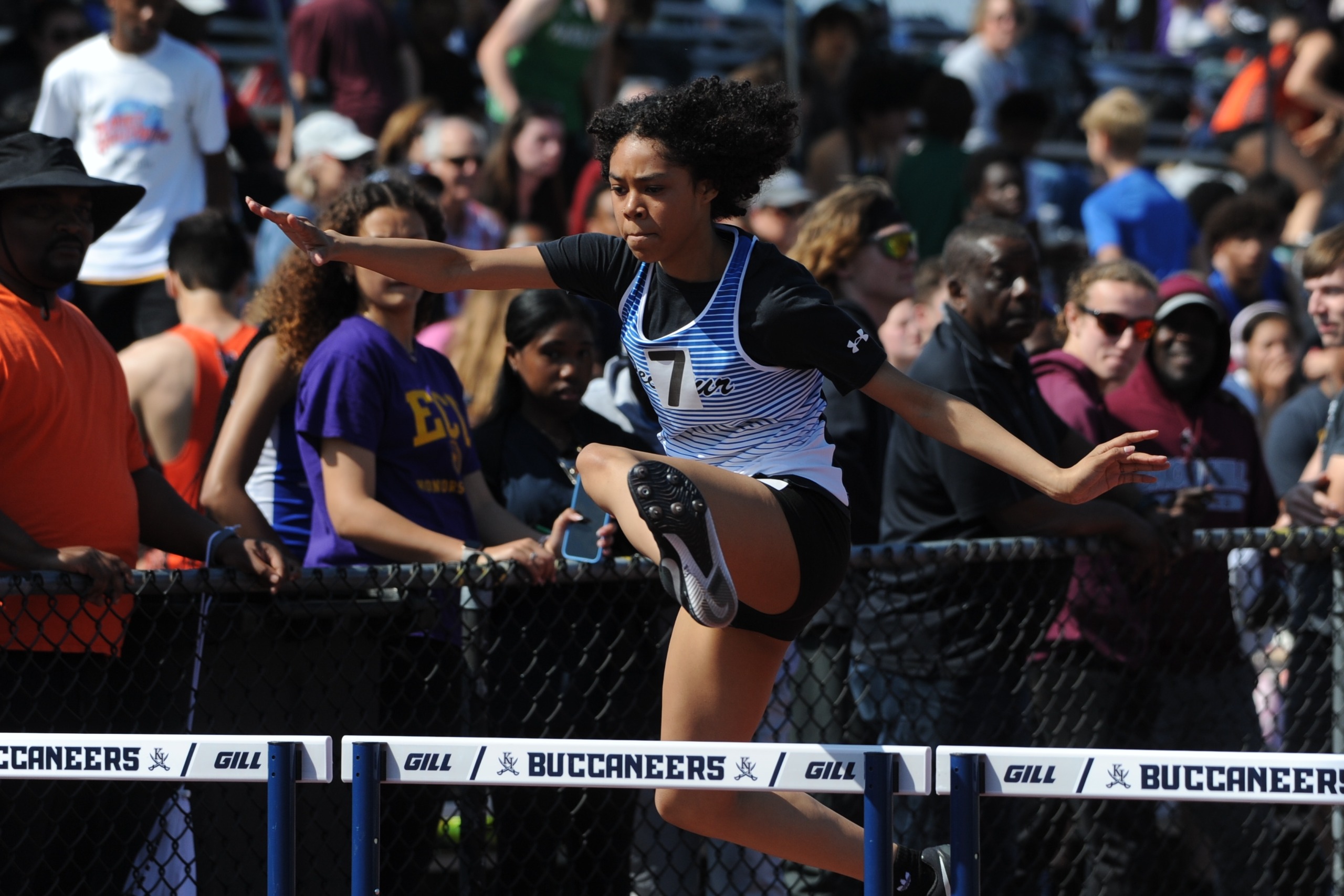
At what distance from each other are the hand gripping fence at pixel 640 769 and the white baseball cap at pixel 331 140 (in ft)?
15.6

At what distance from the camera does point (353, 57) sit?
370 inches

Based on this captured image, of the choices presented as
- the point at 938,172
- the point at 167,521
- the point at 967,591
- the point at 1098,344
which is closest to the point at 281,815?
the point at 167,521

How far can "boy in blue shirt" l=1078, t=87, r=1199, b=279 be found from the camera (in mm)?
8547

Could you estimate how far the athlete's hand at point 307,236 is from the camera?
3316 millimetres

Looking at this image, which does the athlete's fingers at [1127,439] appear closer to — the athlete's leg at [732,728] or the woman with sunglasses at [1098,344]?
the athlete's leg at [732,728]

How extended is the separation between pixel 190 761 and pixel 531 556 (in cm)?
112

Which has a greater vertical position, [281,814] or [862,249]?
[862,249]

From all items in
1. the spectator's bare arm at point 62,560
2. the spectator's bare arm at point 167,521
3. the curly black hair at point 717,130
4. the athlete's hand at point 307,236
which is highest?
the curly black hair at point 717,130

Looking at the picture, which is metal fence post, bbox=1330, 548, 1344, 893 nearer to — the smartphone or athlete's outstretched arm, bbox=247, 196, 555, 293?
the smartphone

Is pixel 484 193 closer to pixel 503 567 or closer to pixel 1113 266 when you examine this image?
pixel 1113 266

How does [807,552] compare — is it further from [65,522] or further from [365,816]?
[65,522]

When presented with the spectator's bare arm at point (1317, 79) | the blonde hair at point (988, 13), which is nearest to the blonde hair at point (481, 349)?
the blonde hair at point (988, 13)

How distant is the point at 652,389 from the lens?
3416mm

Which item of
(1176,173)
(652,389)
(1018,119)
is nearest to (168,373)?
(652,389)
